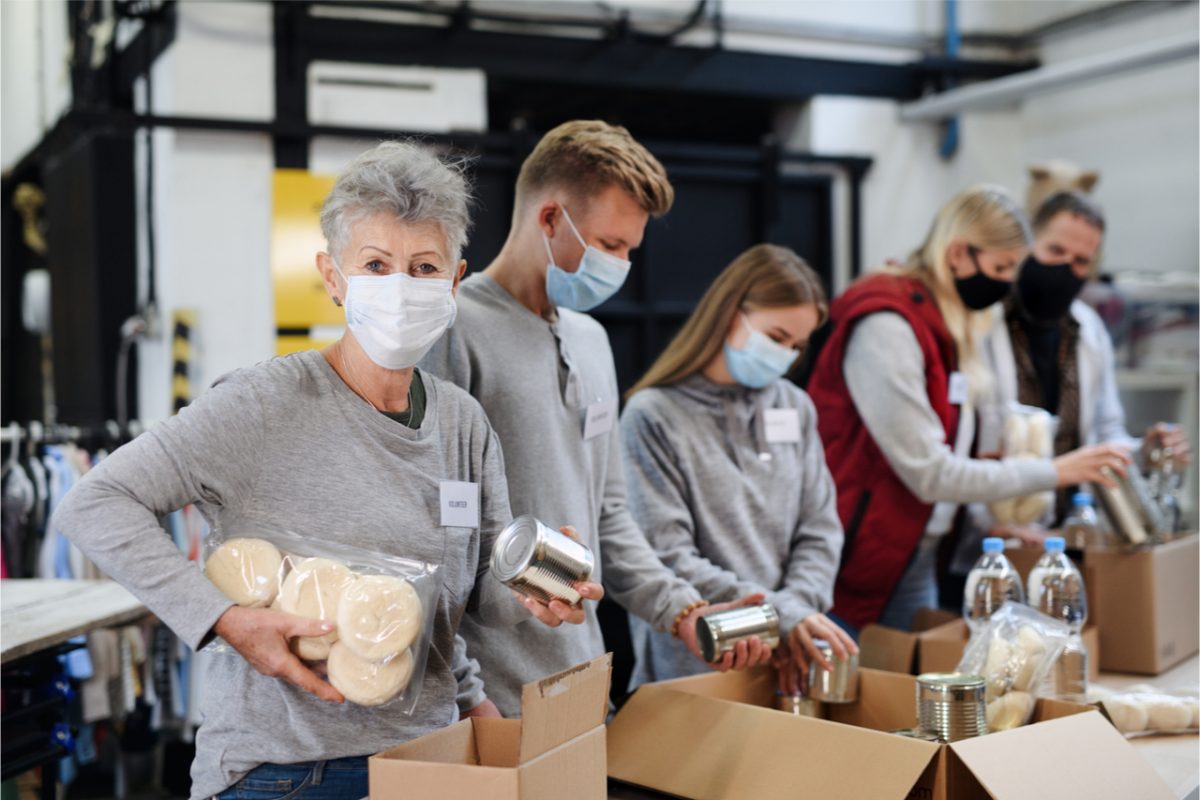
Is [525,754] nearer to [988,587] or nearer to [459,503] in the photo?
[459,503]

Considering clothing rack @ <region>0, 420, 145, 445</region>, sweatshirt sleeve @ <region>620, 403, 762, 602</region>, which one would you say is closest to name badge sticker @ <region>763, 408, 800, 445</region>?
sweatshirt sleeve @ <region>620, 403, 762, 602</region>

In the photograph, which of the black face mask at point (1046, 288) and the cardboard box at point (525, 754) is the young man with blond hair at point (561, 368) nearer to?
the cardboard box at point (525, 754)

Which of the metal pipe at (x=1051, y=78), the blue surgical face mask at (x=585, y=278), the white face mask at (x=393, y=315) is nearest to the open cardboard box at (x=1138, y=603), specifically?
the blue surgical face mask at (x=585, y=278)

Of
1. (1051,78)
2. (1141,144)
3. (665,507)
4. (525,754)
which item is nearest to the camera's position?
(525,754)

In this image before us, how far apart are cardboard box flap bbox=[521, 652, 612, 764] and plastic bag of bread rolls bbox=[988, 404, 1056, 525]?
176cm

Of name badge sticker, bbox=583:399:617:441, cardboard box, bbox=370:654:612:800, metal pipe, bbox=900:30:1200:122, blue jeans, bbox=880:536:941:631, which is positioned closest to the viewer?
cardboard box, bbox=370:654:612:800

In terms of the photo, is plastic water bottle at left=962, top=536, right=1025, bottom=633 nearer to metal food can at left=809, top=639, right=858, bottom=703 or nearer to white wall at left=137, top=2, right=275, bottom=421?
metal food can at left=809, top=639, right=858, bottom=703

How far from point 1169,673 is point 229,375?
84.6 inches

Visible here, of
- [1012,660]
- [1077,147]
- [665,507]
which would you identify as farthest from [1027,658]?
[1077,147]

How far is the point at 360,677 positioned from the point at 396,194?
574 mm

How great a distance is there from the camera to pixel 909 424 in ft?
8.87

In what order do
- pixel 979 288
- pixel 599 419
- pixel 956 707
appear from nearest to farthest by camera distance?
pixel 956 707 → pixel 599 419 → pixel 979 288

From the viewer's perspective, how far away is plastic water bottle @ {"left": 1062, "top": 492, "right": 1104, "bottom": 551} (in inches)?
110

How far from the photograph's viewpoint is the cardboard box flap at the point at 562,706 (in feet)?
4.28
